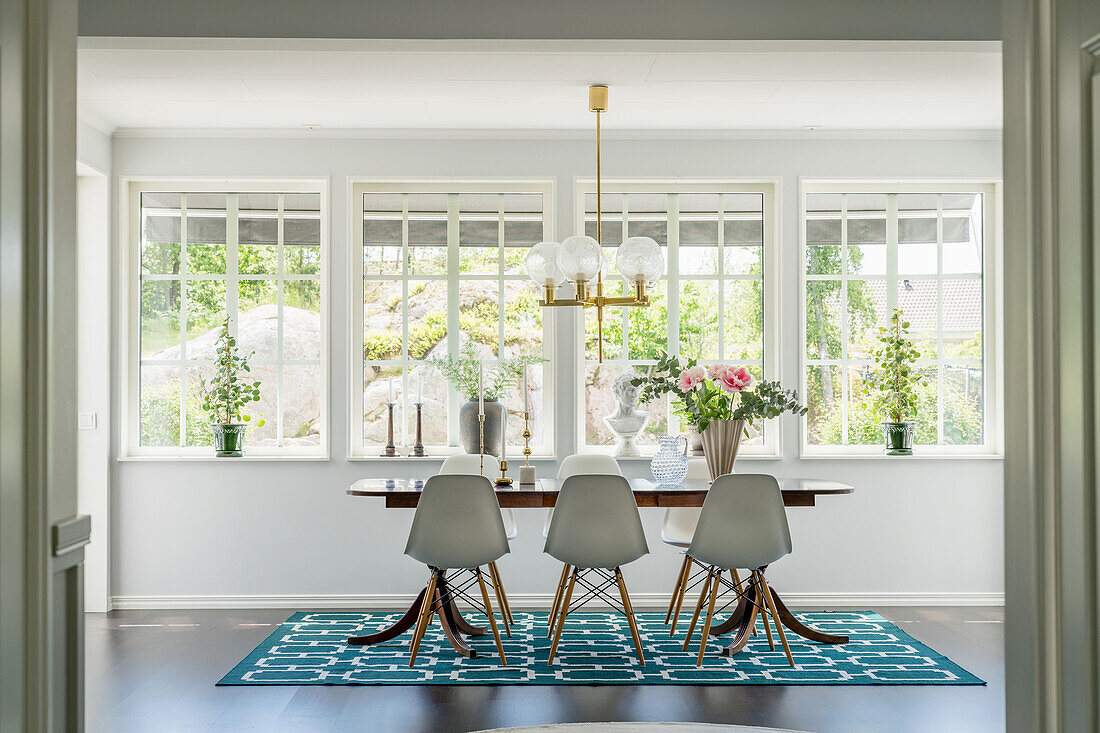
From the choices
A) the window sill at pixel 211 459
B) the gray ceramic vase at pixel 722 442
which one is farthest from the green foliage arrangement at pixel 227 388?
the gray ceramic vase at pixel 722 442

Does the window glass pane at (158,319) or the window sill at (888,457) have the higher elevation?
the window glass pane at (158,319)

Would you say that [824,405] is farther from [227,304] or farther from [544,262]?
[227,304]

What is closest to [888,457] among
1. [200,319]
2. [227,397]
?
[227,397]

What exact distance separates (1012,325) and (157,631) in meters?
4.32

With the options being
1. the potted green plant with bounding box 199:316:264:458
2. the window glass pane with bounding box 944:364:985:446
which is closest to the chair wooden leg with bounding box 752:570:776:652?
the window glass pane with bounding box 944:364:985:446

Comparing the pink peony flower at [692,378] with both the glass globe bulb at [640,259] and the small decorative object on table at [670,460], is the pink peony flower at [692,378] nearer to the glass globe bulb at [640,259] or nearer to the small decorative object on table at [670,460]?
the small decorative object on table at [670,460]

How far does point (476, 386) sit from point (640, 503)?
147 centimetres

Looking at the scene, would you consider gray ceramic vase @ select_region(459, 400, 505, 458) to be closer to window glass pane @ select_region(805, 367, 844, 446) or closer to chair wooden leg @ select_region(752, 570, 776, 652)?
chair wooden leg @ select_region(752, 570, 776, 652)

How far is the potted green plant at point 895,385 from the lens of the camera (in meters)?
5.21

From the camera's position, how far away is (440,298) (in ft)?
17.5

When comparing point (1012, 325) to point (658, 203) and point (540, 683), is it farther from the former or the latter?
point (658, 203)

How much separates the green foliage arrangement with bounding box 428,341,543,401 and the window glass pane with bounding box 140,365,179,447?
1.50 m

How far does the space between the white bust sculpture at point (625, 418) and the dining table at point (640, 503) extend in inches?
24.4

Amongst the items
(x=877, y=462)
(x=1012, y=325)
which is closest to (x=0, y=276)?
(x=1012, y=325)
